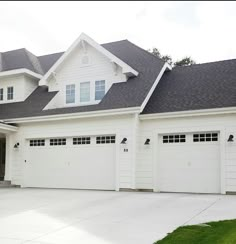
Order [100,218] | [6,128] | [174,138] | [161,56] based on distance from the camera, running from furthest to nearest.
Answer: [161,56] → [6,128] → [174,138] → [100,218]

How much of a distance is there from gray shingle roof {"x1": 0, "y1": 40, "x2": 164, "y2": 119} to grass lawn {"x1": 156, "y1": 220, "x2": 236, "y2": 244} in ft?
27.1

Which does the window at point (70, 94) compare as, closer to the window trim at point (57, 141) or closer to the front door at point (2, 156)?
the window trim at point (57, 141)

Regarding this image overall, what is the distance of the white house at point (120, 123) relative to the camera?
44.8 feet

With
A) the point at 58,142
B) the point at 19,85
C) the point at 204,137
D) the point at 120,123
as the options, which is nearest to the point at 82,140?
the point at 58,142

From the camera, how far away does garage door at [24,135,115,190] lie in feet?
50.3

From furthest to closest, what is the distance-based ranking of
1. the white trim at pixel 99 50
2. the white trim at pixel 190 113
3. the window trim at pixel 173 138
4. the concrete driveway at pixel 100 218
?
the white trim at pixel 99 50 < the window trim at pixel 173 138 < the white trim at pixel 190 113 < the concrete driveway at pixel 100 218

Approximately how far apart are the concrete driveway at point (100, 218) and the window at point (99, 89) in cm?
742

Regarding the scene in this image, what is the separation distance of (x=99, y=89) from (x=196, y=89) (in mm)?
4799

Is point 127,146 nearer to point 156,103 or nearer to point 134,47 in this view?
point 156,103

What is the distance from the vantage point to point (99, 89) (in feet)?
56.9

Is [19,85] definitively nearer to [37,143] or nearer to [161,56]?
[37,143]

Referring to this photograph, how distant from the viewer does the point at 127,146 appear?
47.8 feet

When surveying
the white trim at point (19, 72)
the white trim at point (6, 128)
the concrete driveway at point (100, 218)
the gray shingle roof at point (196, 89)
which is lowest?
the concrete driveway at point (100, 218)

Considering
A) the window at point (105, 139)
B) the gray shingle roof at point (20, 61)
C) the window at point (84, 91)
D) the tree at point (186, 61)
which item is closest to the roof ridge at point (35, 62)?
the gray shingle roof at point (20, 61)
